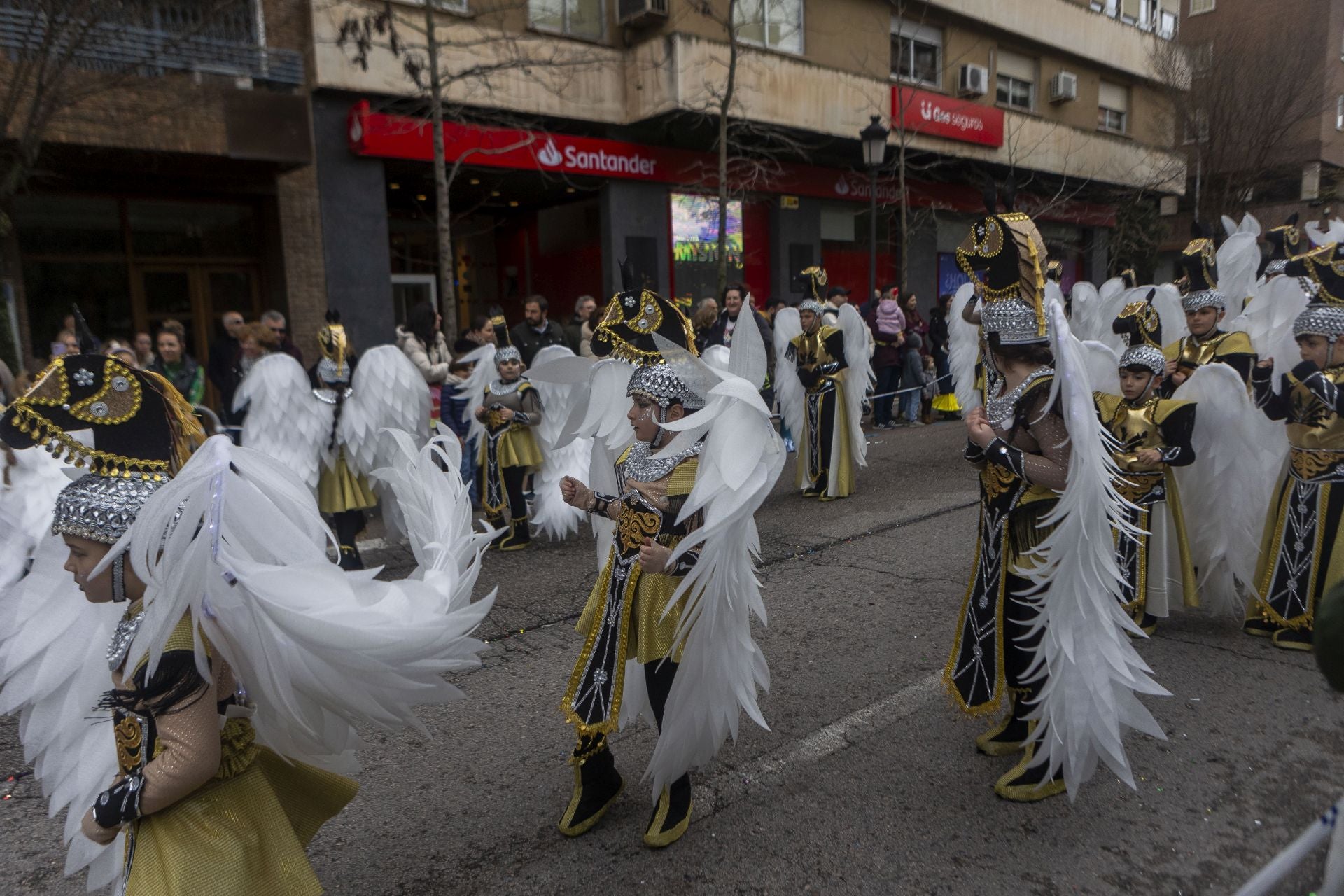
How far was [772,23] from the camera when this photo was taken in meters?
16.8

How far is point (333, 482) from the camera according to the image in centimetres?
629

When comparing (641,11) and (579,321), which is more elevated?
(641,11)

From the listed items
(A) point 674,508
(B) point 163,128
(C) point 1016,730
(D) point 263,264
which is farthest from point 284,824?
(D) point 263,264

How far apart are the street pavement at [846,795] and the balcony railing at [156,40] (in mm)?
7145

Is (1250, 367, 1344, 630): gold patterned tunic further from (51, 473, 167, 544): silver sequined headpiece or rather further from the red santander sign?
the red santander sign

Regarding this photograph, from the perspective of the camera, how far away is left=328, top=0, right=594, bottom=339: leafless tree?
1096cm

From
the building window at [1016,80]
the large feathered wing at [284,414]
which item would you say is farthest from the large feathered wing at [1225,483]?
the building window at [1016,80]

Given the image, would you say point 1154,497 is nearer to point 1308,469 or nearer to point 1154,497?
point 1154,497

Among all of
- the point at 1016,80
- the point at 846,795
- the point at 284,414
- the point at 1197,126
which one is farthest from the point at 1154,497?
the point at 1016,80

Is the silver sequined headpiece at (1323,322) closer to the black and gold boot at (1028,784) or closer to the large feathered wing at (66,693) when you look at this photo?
the black and gold boot at (1028,784)

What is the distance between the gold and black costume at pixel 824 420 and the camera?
27.9 ft

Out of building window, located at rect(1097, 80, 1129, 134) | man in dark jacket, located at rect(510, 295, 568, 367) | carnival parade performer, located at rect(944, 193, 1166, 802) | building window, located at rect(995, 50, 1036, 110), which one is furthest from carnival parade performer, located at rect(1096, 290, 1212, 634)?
building window, located at rect(1097, 80, 1129, 134)

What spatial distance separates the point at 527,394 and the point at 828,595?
3.00 meters

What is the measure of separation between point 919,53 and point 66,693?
70.9 ft
